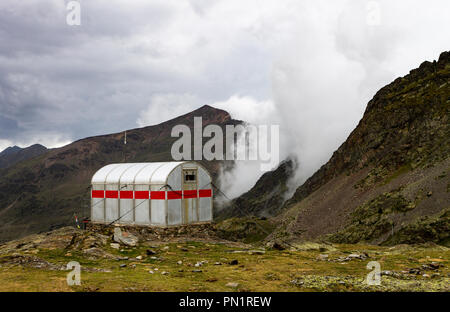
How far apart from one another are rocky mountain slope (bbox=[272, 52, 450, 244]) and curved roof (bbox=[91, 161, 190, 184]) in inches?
970

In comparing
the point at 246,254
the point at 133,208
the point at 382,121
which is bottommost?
the point at 246,254

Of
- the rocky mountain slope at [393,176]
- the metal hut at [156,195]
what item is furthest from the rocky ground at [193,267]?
the rocky mountain slope at [393,176]

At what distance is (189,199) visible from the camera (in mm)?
32719

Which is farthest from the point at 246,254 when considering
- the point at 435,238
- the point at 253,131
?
the point at 253,131

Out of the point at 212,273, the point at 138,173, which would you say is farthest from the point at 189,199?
the point at 212,273

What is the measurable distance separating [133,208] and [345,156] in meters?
62.7

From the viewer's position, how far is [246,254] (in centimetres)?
2620

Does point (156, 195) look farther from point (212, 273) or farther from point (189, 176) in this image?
point (212, 273)

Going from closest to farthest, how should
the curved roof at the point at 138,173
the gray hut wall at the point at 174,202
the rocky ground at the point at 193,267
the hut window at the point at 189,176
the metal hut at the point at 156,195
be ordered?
the rocky ground at the point at 193,267
the gray hut wall at the point at 174,202
the metal hut at the point at 156,195
the curved roof at the point at 138,173
the hut window at the point at 189,176

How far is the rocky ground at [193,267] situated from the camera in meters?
16.0

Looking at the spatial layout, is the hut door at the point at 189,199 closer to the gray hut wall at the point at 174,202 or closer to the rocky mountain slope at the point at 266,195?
the gray hut wall at the point at 174,202

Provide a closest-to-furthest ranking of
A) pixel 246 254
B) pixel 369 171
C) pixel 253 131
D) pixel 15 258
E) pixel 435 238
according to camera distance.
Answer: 1. pixel 15 258
2. pixel 246 254
3. pixel 435 238
4. pixel 369 171
5. pixel 253 131
